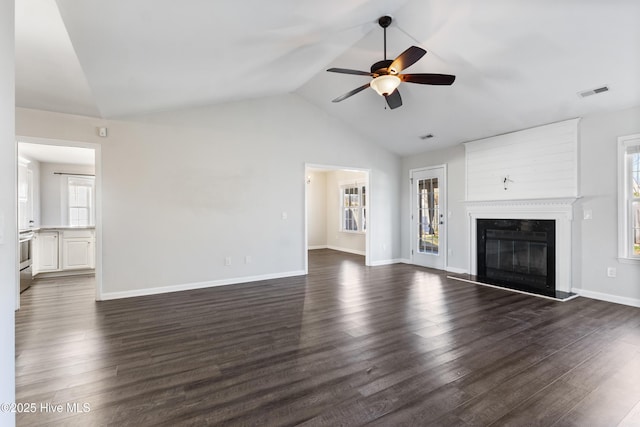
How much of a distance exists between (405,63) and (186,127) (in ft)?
11.7

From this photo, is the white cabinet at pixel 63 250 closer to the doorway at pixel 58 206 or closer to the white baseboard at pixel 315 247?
the doorway at pixel 58 206

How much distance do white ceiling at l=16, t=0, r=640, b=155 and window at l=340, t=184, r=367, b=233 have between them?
165 inches

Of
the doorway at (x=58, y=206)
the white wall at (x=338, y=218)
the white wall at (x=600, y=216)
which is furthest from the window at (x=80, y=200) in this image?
the white wall at (x=600, y=216)

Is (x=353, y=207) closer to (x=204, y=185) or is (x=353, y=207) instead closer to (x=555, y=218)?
(x=204, y=185)

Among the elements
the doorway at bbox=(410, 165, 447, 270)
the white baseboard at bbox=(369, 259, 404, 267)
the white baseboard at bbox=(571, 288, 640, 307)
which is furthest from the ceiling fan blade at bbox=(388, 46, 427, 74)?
the white baseboard at bbox=(369, 259, 404, 267)

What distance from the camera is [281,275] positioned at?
5.71m

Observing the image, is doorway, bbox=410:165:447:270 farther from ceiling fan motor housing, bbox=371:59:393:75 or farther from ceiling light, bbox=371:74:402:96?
ceiling fan motor housing, bbox=371:59:393:75

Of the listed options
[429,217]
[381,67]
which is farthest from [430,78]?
[429,217]

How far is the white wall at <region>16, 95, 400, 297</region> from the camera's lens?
14.3ft

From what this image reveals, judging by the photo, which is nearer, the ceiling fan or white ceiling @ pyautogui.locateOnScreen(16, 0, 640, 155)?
white ceiling @ pyautogui.locateOnScreen(16, 0, 640, 155)

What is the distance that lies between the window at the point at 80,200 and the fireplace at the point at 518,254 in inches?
340

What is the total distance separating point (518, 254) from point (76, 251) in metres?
8.28

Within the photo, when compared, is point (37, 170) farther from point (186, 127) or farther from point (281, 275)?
point (281, 275)

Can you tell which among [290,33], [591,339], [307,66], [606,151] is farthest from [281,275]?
[606,151]
